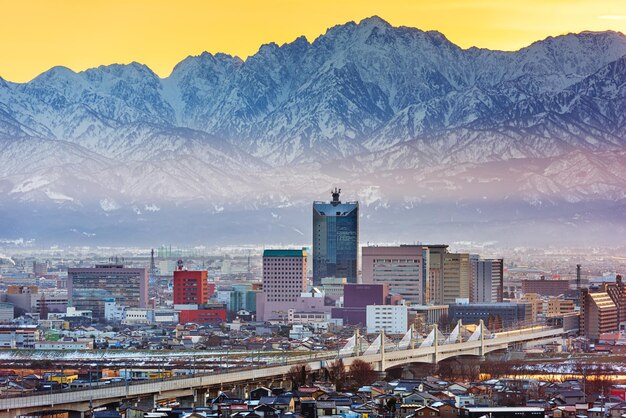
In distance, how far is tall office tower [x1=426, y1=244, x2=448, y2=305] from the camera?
10111 centimetres

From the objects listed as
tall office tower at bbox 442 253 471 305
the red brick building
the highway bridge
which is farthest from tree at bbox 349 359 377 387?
tall office tower at bbox 442 253 471 305

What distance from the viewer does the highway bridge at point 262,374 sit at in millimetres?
38875

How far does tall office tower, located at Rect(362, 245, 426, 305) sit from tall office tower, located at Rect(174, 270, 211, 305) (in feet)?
33.0

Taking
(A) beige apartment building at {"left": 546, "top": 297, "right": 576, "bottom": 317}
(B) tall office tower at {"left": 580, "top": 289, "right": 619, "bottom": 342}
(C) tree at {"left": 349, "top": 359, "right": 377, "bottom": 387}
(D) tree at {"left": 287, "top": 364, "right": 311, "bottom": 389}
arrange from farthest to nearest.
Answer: (A) beige apartment building at {"left": 546, "top": 297, "right": 576, "bottom": 317}, (B) tall office tower at {"left": 580, "top": 289, "right": 619, "bottom": 342}, (C) tree at {"left": 349, "top": 359, "right": 377, "bottom": 387}, (D) tree at {"left": 287, "top": 364, "right": 311, "bottom": 389}

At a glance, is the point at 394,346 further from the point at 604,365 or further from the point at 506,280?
the point at 506,280

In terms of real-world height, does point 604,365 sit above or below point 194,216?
below

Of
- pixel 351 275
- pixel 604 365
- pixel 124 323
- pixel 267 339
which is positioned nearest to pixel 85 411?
pixel 604 365

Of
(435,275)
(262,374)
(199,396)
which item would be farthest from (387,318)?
(199,396)

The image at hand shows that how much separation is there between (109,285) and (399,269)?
626 inches

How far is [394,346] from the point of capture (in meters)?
66.2

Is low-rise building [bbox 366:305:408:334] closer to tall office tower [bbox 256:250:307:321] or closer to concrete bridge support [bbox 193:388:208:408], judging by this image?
tall office tower [bbox 256:250:307:321]

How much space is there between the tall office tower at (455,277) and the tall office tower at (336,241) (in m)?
9.84

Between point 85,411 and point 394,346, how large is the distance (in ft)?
91.8

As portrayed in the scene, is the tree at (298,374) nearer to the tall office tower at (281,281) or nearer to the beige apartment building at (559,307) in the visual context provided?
the beige apartment building at (559,307)
